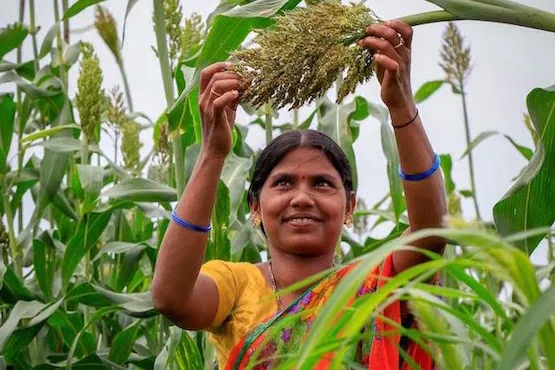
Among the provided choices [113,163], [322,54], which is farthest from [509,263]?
[113,163]

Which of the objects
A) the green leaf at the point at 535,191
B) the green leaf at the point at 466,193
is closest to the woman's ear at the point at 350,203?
the green leaf at the point at 535,191

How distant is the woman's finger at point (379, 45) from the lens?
138cm

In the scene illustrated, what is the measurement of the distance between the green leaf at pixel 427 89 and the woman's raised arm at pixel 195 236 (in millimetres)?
1885

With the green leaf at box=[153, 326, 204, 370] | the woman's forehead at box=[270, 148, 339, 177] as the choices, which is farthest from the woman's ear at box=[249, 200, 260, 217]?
the green leaf at box=[153, 326, 204, 370]

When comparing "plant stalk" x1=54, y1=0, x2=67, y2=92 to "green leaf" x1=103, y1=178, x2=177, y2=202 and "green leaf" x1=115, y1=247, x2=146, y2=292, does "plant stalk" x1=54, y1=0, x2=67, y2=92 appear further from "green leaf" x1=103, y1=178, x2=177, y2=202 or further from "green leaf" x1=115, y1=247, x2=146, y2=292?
"green leaf" x1=103, y1=178, x2=177, y2=202

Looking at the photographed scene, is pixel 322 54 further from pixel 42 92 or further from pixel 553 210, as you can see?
pixel 42 92

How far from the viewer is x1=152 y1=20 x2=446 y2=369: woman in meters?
1.65

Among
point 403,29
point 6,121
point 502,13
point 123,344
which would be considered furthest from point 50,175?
point 502,13

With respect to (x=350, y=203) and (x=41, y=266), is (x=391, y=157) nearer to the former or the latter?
A: (x=350, y=203)

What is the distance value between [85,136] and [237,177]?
47 centimetres

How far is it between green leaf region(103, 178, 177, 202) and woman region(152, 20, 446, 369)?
2.08 ft

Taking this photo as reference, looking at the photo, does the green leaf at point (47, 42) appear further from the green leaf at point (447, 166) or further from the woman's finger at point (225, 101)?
the woman's finger at point (225, 101)

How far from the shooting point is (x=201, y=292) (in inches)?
75.5

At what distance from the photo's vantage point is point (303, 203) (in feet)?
6.33
